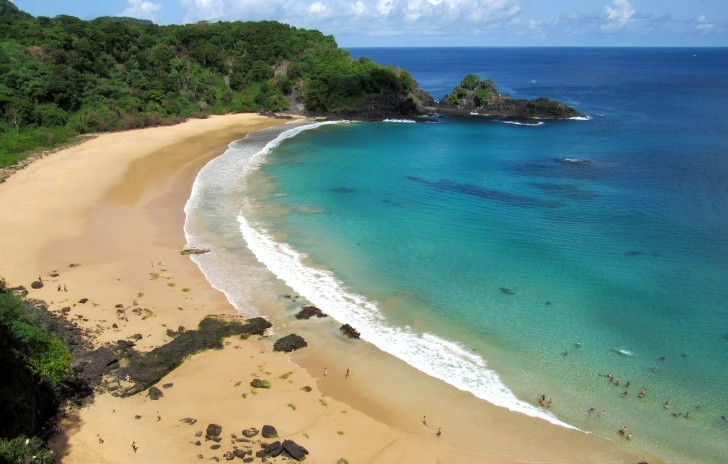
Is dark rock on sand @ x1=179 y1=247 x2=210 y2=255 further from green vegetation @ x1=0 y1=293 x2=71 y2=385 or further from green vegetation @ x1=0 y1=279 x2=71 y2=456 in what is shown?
green vegetation @ x1=0 y1=293 x2=71 y2=385

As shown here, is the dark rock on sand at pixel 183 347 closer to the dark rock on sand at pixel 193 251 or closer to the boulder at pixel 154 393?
the boulder at pixel 154 393

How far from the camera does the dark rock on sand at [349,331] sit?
21141 mm

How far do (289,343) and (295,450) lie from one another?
19.2 feet

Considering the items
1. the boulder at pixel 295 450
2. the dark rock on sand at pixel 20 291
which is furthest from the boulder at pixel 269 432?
the dark rock on sand at pixel 20 291

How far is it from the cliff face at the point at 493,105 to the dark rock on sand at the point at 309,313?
62427 mm

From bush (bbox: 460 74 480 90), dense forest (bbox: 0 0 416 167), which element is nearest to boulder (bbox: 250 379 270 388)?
dense forest (bbox: 0 0 416 167)

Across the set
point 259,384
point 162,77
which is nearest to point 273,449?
point 259,384

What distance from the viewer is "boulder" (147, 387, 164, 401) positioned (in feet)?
55.3

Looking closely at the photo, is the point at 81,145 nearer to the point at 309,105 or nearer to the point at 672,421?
the point at 309,105

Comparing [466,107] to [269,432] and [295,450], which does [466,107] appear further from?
[295,450]

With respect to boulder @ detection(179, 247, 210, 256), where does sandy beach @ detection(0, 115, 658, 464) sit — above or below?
below

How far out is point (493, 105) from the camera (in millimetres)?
82812

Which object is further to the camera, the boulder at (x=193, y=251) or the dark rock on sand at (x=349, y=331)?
the boulder at (x=193, y=251)

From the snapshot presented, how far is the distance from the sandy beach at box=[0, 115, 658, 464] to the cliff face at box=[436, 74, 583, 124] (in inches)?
2428
